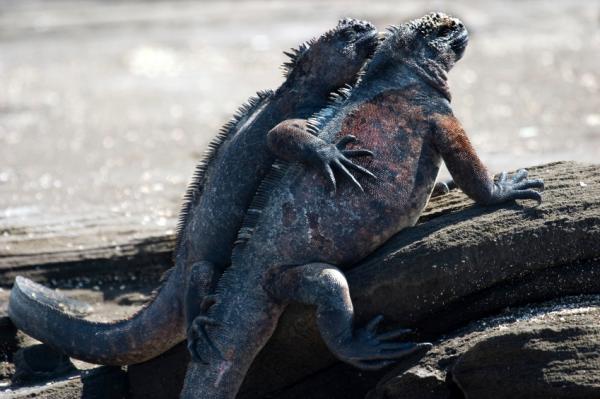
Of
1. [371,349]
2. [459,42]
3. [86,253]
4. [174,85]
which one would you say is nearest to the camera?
[371,349]

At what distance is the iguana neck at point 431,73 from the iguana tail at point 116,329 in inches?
67.3

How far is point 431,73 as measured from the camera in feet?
18.9

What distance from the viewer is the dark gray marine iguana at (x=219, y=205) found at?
18.9ft

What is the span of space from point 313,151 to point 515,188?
1.14m

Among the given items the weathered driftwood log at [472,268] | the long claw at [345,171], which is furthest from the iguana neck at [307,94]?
the weathered driftwood log at [472,268]

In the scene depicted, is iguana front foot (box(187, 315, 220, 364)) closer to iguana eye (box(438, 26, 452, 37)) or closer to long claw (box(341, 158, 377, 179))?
long claw (box(341, 158, 377, 179))

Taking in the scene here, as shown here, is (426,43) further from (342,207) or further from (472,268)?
(472,268)

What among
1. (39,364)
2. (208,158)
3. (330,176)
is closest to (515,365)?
(330,176)

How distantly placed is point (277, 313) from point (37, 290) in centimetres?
176

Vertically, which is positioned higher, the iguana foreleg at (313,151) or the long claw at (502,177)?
the iguana foreleg at (313,151)

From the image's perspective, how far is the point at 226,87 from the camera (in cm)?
1434

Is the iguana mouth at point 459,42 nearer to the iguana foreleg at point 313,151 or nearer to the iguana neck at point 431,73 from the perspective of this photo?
the iguana neck at point 431,73

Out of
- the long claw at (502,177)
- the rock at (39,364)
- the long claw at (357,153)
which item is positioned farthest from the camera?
the rock at (39,364)

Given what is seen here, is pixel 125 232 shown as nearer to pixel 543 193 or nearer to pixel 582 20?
pixel 543 193
